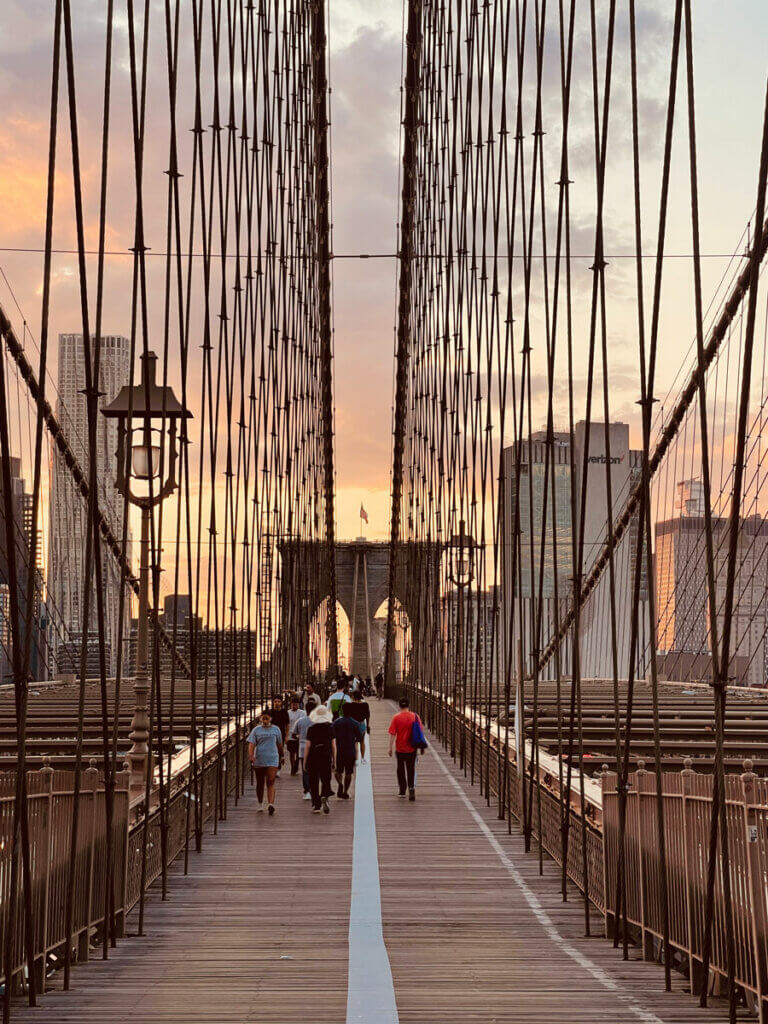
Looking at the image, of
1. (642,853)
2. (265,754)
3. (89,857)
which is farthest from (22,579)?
(642,853)

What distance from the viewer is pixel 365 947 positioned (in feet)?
22.6

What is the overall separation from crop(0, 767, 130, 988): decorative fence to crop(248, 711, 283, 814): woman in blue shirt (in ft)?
17.7

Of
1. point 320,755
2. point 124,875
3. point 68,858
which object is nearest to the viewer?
point 68,858

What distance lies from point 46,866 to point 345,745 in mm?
8014

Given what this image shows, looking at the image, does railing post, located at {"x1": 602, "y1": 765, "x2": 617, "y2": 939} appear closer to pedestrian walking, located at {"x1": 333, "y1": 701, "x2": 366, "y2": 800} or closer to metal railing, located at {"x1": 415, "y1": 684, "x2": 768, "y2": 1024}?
metal railing, located at {"x1": 415, "y1": 684, "x2": 768, "y2": 1024}

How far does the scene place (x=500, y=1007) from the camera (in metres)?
5.45

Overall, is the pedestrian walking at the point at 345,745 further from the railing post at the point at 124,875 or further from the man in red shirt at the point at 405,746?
the railing post at the point at 124,875

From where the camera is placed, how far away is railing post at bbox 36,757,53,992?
5.85 meters

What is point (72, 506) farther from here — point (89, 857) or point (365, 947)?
point (365, 947)

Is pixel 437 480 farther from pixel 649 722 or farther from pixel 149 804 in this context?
pixel 149 804

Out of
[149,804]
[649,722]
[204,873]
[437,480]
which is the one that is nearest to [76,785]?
[149,804]

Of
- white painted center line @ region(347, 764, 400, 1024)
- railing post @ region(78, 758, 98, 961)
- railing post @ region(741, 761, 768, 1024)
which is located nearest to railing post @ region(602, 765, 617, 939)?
white painted center line @ region(347, 764, 400, 1024)

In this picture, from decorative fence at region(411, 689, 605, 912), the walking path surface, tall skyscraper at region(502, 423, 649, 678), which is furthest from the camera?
tall skyscraper at region(502, 423, 649, 678)

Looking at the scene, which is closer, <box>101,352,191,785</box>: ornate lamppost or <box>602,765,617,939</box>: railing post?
<box>602,765,617,939</box>: railing post
